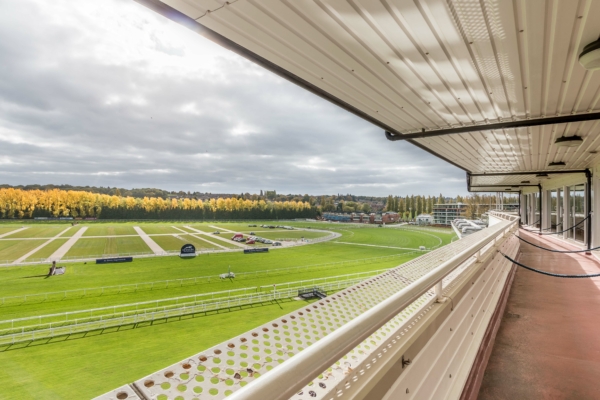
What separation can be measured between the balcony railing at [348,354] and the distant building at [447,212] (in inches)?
3610

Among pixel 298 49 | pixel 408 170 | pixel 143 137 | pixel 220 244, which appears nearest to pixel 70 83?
pixel 220 244

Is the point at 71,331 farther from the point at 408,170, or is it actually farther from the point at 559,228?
the point at 408,170

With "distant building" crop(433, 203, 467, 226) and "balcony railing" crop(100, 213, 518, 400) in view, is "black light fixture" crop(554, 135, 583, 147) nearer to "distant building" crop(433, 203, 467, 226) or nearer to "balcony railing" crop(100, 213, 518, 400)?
"balcony railing" crop(100, 213, 518, 400)

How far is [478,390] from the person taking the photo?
5.88 feet

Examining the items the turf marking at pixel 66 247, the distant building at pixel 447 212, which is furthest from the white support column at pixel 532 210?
the distant building at pixel 447 212

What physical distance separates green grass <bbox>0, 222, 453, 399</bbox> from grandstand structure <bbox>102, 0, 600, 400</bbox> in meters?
15.1

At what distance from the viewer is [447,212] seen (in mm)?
87250

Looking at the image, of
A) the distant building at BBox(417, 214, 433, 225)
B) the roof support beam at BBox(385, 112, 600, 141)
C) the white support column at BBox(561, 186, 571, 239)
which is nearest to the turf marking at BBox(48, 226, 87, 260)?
the roof support beam at BBox(385, 112, 600, 141)

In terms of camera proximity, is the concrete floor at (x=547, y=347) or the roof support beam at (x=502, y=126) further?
the roof support beam at (x=502, y=126)

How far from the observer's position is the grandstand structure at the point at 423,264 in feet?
2.55

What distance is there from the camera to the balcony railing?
61cm

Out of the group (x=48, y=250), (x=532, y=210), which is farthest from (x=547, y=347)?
(x=48, y=250)

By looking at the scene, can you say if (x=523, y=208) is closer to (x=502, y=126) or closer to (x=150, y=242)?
(x=502, y=126)

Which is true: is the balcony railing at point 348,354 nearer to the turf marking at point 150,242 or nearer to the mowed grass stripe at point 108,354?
the mowed grass stripe at point 108,354
